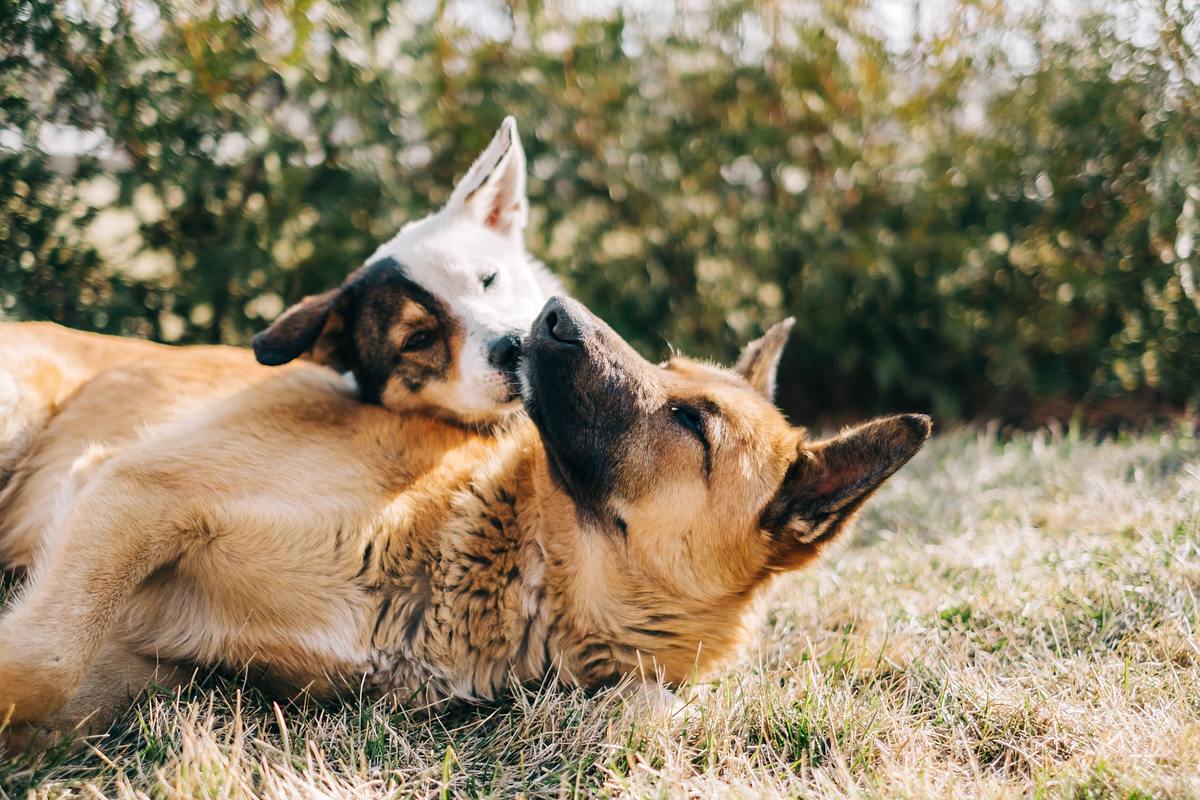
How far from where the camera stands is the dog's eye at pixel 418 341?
3.08 m

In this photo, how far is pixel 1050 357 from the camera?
4996 millimetres

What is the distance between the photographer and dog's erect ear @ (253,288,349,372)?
2875 millimetres

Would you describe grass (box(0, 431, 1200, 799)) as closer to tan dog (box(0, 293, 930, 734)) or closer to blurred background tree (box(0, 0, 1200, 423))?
tan dog (box(0, 293, 930, 734))

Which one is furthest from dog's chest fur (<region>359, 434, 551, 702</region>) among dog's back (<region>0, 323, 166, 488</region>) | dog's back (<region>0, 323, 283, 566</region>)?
dog's back (<region>0, 323, 166, 488</region>)

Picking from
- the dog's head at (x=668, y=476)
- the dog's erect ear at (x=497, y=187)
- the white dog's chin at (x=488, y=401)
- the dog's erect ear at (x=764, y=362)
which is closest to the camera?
the dog's head at (x=668, y=476)

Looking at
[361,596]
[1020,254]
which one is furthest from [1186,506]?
[361,596]

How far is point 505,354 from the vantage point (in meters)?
2.87

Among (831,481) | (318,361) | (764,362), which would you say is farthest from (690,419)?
(318,361)

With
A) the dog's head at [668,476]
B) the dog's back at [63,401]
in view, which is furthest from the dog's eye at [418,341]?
the dog's head at [668,476]

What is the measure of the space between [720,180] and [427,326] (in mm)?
2452

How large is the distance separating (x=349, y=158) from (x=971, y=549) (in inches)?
124

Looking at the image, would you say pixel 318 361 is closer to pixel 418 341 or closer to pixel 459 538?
pixel 418 341

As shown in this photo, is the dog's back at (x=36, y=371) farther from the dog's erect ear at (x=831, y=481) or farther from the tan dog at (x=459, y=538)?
the dog's erect ear at (x=831, y=481)

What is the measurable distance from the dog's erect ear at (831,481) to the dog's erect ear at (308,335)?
166 cm
